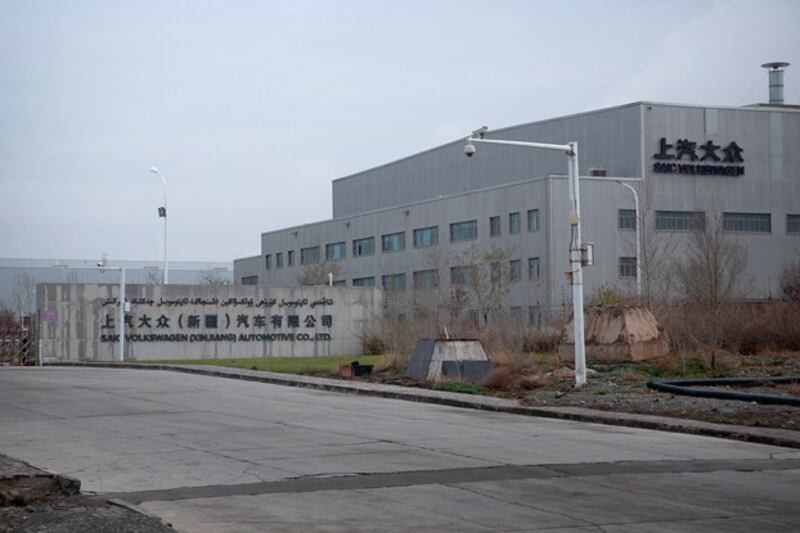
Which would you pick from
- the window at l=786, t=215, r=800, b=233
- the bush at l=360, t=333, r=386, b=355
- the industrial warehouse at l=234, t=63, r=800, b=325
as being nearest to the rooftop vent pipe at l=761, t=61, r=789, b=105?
the industrial warehouse at l=234, t=63, r=800, b=325

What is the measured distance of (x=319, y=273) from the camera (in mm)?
77812

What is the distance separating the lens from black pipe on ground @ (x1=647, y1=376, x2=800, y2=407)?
22.9 m

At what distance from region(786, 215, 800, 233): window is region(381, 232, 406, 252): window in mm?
24149

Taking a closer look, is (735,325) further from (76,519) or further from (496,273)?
(76,519)

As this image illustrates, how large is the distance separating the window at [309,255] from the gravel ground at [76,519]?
74.5 m

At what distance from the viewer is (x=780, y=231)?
68312mm

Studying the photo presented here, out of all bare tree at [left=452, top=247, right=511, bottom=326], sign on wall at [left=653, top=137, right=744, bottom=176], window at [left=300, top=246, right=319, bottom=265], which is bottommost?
bare tree at [left=452, top=247, right=511, bottom=326]

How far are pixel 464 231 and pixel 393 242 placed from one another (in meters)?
7.89

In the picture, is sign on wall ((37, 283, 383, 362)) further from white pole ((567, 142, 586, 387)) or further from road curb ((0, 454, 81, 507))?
road curb ((0, 454, 81, 507))

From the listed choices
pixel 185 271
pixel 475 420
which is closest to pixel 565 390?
pixel 475 420

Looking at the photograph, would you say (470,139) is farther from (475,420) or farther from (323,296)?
(323,296)

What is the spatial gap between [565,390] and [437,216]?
46.0 meters

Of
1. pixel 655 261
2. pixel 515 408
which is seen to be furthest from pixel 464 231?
pixel 515 408

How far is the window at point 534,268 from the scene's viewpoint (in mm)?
64688
